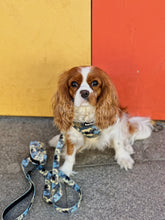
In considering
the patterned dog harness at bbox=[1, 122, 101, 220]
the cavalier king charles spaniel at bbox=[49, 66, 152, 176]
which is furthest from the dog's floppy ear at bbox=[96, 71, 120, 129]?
the patterned dog harness at bbox=[1, 122, 101, 220]

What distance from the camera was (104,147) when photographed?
235 cm

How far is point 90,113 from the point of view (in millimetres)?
1929

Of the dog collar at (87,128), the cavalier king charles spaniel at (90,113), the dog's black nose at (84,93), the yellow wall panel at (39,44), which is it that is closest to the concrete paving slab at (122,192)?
the cavalier king charles spaniel at (90,113)

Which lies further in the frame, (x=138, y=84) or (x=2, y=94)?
(x=2, y=94)

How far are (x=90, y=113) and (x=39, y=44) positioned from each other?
970 millimetres

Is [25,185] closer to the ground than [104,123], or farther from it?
closer to the ground

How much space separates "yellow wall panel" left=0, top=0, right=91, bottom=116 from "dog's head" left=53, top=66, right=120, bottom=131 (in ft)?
2.02

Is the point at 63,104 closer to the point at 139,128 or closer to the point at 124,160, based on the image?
the point at 124,160

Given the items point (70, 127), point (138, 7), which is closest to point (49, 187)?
point (70, 127)

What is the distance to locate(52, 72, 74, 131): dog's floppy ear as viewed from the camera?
6.16 feet

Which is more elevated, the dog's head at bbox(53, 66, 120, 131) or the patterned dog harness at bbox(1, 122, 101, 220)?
the dog's head at bbox(53, 66, 120, 131)

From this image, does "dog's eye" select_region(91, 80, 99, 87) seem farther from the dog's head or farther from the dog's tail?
the dog's tail

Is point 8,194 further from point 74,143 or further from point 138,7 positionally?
point 138,7

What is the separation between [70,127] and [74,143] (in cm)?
17
